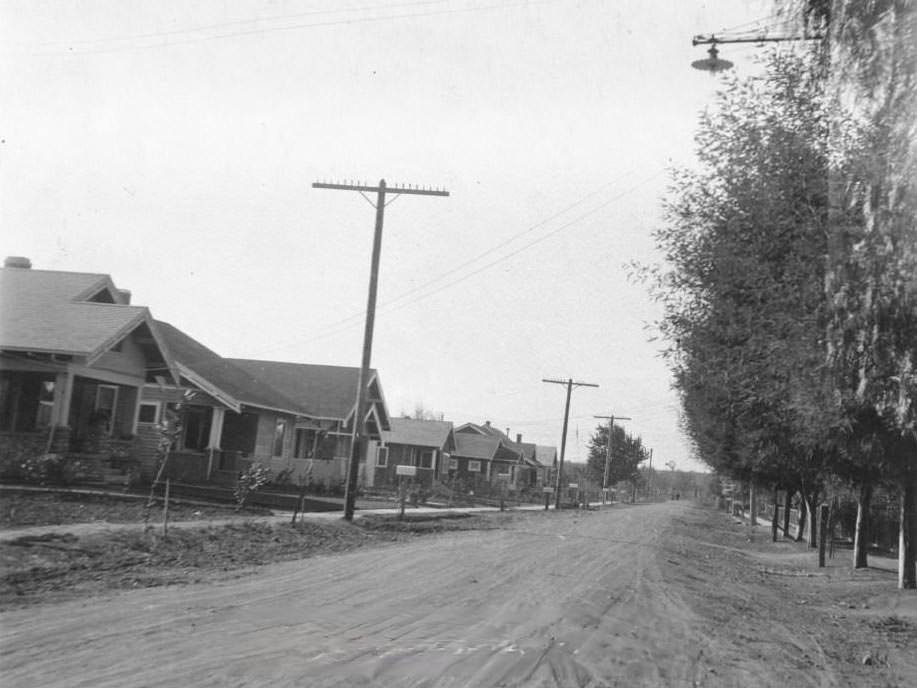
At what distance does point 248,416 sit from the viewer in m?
33.1

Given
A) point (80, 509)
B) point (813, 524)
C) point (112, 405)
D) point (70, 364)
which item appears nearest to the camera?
point (80, 509)

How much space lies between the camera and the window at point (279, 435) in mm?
35344

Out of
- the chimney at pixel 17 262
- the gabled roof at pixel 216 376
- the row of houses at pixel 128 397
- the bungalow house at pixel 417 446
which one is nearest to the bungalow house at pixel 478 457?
the bungalow house at pixel 417 446

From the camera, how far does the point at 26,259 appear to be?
2852 cm

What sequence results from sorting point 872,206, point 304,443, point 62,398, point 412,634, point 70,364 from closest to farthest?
point 412,634 → point 872,206 → point 70,364 → point 62,398 → point 304,443

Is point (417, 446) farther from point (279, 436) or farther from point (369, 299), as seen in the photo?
point (369, 299)

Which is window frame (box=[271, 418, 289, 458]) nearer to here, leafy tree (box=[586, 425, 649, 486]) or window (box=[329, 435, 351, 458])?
window (box=[329, 435, 351, 458])

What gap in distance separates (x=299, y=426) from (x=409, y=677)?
105ft

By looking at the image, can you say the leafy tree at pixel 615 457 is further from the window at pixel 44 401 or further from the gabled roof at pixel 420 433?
the window at pixel 44 401

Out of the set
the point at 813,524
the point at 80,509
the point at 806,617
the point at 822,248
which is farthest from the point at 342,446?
the point at 822,248

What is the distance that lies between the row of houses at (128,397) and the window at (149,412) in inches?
1.2

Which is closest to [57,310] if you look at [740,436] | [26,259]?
[26,259]

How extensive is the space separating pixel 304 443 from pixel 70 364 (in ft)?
63.6

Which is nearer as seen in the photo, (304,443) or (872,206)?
(872,206)
